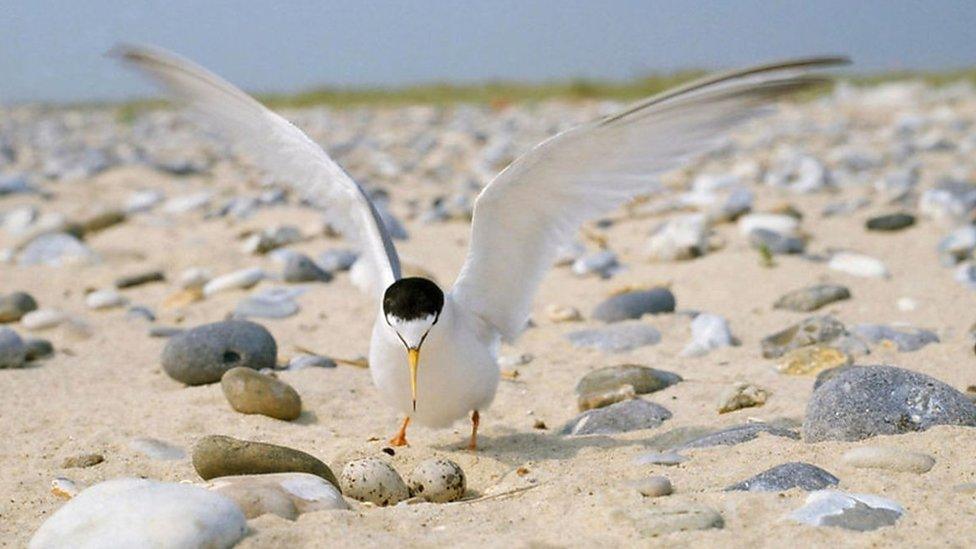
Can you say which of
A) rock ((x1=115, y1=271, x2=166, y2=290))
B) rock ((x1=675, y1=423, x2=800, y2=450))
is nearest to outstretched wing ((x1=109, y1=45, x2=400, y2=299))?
rock ((x1=675, y1=423, x2=800, y2=450))

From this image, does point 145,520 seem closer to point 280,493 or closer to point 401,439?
point 280,493

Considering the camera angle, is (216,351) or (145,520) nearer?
(145,520)

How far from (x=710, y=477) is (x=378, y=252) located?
140cm

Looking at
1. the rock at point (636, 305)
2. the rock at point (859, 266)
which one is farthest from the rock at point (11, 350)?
the rock at point (859, 266)

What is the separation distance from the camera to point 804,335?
4098 mm

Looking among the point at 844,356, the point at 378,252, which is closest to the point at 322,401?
the point at 378,252

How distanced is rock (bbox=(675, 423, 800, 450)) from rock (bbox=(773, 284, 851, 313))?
1876 millimetres

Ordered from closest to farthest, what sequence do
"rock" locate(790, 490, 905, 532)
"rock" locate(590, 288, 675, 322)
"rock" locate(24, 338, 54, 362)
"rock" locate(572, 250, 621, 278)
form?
"rock" locate(790, 490, 905, 532) < "rock" locate(24, 338, 54, 362) < "rock" locate(590, 288, 675, 322) < "rock" locate(572, 250, 621, 278)

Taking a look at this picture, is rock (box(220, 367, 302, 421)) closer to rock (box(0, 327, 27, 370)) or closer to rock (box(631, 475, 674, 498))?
rock (box(0, 327, 27, 370))

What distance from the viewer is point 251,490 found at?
2404 mm

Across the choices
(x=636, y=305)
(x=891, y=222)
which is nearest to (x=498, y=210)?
(x=636, y=305)

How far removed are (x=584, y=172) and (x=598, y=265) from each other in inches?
107

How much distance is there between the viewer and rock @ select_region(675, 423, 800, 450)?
115 inches

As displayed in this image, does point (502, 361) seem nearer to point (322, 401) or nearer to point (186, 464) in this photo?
point (322, 401)
